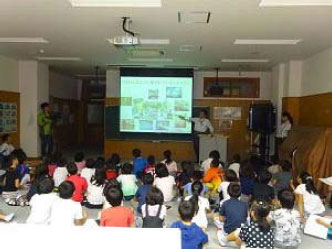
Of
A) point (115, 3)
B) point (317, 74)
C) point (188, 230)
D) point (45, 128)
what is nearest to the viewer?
point (188, 230)

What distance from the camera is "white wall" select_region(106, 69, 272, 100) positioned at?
1049cm

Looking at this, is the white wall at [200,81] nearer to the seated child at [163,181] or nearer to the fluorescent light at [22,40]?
the fluorescent light at [22,40]

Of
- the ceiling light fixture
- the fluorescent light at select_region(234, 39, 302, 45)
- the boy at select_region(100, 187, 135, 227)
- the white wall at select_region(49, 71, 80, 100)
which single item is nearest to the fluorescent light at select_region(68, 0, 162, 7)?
the ceiling light fixture

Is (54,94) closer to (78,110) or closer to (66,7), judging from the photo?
(78,110)

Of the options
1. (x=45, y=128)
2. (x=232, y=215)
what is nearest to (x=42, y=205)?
(x=232, y=215)

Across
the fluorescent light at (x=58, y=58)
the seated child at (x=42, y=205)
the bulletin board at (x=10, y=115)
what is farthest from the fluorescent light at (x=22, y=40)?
the seated child at (x=42, y=205)

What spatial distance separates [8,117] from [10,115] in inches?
5.0

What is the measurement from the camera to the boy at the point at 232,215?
145 inches

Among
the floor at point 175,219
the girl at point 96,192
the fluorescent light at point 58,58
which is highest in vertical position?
the fluorescent light at point 58,58

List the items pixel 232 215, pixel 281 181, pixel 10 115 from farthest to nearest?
→ pixel 10 115 → pixel 281 181 → pixel 232 215

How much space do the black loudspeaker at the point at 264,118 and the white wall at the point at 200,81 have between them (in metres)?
1.34

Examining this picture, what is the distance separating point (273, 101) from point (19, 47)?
6356 mm

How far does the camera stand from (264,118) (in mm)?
9180

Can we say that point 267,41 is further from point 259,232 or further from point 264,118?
point 259,232
